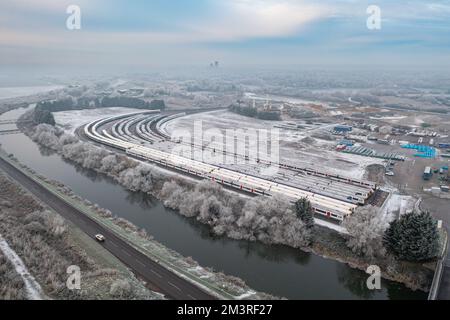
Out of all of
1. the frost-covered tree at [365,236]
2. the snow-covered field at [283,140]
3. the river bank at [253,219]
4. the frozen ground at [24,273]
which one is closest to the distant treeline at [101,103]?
the snow-covered field at [283,140]

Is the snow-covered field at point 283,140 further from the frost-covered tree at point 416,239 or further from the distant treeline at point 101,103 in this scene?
the frost-covered tree at point 416,239

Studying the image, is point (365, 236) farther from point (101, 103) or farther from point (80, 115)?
point (101, 103)

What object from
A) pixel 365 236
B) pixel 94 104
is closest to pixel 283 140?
pixel 365 236

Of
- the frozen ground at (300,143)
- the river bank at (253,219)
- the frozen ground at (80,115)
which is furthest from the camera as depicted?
the frozen ground at (80,115)

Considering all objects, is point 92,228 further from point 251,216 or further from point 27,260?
point 251,216

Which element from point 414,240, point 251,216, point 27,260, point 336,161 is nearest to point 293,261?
point 251,216

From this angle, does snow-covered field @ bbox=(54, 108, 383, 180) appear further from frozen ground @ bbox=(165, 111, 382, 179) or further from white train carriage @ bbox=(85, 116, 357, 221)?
white train carriage @ bbox=(85, 116, 357, 221)

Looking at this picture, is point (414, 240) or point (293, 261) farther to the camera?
point (293, 261)
